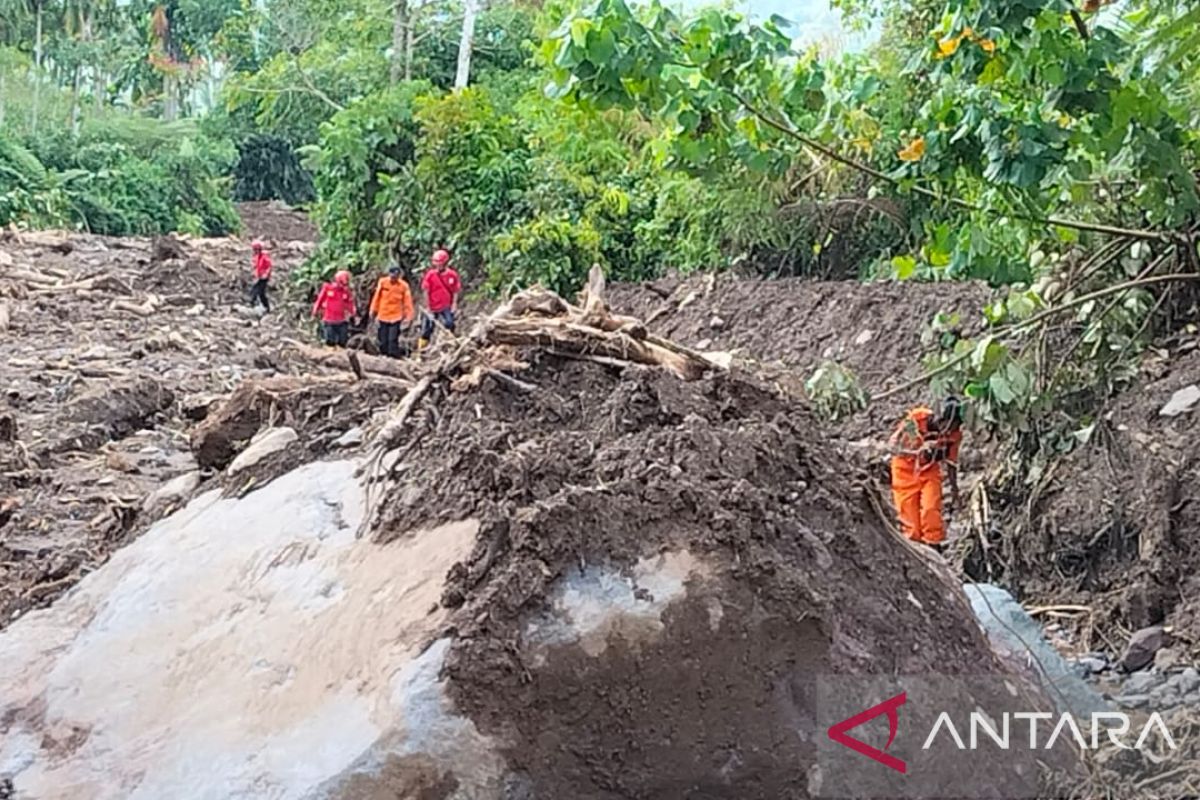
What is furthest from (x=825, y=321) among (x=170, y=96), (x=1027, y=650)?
(x=170, y=96)

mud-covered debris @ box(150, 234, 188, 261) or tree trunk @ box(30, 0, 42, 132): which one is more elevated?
mud-covered debris @ box(150, 234, 188, 261)

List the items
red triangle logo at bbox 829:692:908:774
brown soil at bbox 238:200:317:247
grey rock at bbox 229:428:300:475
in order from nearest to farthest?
red triangle logo at bbox 829:692:908:774 → grey rock at bbox 229:428:300:475 → brown soil at bbox 238:200:317:247

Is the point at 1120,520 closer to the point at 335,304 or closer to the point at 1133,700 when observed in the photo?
the point at 1133,700

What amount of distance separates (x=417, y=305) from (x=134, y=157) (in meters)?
20.9

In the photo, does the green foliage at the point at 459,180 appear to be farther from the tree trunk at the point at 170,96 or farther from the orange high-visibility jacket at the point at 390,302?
the tree trunk at the point at 170,96

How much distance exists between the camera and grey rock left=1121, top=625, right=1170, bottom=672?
566 centimetres

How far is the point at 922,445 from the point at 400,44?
20.1 meters

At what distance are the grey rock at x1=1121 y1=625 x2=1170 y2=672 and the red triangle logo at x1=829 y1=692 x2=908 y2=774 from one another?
2625 millimetres

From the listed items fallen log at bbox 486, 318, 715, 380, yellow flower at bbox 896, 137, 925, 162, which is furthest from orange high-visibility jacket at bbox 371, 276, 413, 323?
fallen log at bbox 486, 318, 715, 380

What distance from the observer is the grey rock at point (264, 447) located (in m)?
5.52

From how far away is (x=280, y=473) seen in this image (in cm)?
526

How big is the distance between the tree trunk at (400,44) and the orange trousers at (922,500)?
19676 millimetres

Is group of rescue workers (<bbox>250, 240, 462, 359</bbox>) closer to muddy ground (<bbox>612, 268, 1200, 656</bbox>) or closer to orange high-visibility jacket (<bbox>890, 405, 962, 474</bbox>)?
muddy ground (<bbox>612, 268, 1200, 656</bbox>)

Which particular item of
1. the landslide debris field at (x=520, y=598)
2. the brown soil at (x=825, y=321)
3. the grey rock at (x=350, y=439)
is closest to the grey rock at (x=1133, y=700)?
the landslide debris field at (x=520, y=598)
